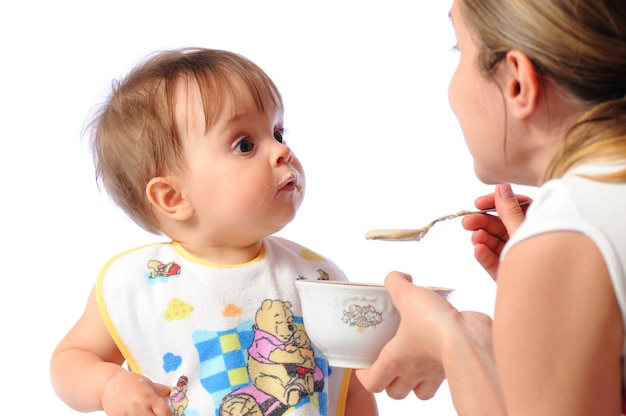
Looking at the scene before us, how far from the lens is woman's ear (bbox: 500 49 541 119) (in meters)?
1.34

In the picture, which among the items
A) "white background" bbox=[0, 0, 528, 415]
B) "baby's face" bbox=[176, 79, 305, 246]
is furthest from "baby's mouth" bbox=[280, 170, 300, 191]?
"white background" bbox=[0, 0, 528, 415]

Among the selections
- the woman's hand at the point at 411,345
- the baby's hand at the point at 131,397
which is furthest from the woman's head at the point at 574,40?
the baby's hand at the point at 131,397

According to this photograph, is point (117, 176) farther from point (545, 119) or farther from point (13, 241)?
point (13, 241)

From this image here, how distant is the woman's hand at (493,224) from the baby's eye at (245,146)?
1.52 feet

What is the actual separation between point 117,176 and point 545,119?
2.81 ft

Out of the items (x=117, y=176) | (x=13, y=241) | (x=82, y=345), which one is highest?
(x=117, y=176)

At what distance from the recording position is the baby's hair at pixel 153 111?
1.72 m

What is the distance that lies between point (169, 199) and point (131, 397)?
0.39 metres

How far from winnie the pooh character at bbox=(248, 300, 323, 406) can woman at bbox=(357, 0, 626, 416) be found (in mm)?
172

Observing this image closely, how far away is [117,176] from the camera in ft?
5.88

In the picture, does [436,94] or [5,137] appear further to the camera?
[436,94]

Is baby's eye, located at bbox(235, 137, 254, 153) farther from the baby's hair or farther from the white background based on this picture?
the white background

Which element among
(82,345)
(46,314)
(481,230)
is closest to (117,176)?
(82,345)

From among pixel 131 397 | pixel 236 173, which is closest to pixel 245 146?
pixel 236 173
